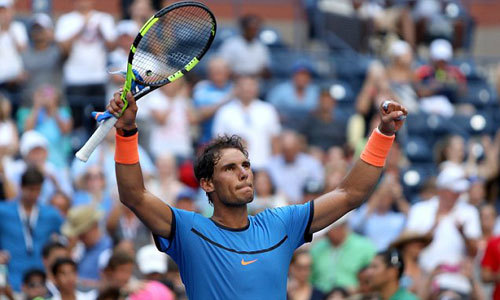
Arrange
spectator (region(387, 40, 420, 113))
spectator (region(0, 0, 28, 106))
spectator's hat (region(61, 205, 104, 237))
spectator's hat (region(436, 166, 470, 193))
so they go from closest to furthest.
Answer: spectator's hat (region(61, 205, 104, 237))
spectator's hat (region(436, 166, 470, 193))
spectator (region(0, 0, 28, 106))
spectator (region(387, 40, 420, 113))

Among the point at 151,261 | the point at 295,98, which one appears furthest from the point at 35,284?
the point at 295,98

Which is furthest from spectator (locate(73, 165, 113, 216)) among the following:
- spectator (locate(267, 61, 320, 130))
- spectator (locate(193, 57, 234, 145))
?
spectator (locate(267, 61, 320, 130))

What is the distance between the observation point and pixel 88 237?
8.91m

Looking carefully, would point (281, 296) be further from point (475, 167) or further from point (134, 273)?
point (475, 167)

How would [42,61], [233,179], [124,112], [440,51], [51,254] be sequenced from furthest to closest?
[440,51], [42,61], [51,254], [233,179], [124,112]

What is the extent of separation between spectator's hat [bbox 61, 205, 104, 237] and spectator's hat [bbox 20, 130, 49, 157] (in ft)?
3.44

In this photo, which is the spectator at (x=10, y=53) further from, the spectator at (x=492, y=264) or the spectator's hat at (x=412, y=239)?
the spectator at (x=492, y=264)

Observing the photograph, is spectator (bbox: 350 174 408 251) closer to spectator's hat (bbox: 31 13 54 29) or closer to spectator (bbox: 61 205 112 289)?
spectator (bbox: 61 205 112 289)

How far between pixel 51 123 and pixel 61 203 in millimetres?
1293

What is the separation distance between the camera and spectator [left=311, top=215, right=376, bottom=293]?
880 centimetres

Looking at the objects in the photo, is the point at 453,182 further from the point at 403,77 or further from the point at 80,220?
the point at 403,77

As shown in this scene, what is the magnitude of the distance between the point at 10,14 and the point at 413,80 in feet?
16.8

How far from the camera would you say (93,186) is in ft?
31.6

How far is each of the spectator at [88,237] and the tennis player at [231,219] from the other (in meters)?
3.89
